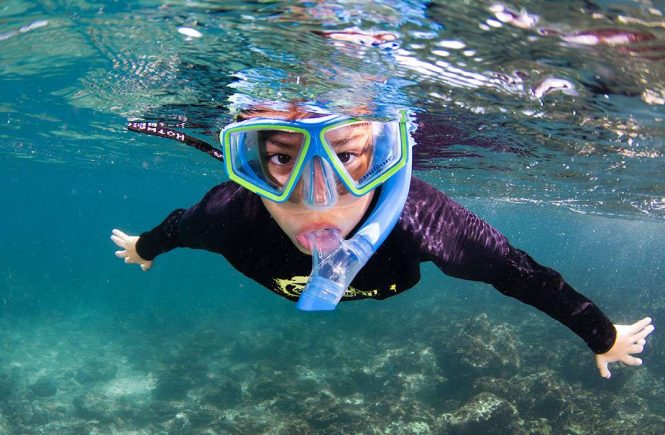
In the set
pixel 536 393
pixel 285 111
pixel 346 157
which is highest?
pixel 346 157

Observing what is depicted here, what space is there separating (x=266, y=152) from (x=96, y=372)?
67.0ft

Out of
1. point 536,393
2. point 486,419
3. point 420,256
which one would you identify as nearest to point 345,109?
point 420,256

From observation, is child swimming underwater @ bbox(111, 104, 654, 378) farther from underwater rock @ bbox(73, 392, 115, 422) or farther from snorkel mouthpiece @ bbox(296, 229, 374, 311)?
underwater rock @ bbox(73, 392, 115, 422)

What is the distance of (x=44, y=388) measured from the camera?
1806 centimetres

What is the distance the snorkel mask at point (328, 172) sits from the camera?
3691mm

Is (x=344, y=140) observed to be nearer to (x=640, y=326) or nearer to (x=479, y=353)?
(x=640, y=326)

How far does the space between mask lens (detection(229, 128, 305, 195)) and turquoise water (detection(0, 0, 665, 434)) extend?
1197mm

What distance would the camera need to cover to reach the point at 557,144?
35.2ft

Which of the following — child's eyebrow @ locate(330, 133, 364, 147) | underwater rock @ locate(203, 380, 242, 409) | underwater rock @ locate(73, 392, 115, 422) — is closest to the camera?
child's eyebrow @ locate(330, 133, 364, 147)

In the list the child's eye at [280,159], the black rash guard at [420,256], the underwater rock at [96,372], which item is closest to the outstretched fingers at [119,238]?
the black rash guard at [420,256]

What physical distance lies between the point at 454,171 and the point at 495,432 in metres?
9.94

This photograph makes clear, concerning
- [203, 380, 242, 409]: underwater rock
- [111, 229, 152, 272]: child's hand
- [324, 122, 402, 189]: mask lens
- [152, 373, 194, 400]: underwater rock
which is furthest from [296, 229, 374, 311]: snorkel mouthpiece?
[152, 373, 194, 400]: underwater rock

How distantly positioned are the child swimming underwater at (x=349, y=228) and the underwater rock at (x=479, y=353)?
12.3 meters

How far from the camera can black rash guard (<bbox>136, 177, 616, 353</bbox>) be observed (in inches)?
180
